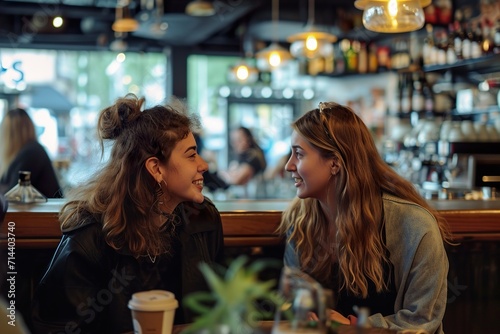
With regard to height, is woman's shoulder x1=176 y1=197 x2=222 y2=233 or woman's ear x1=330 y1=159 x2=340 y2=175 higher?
woman's ear x1=330 y1=159 x2=340 y2=175

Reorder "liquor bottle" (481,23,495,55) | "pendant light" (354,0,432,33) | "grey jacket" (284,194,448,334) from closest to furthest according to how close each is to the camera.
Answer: "grey jacket" (284,194,448,334), "pendant light" (354,0,432,33), "liquor bottle" (481,23,495,55)

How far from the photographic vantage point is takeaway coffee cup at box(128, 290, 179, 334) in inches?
55.3

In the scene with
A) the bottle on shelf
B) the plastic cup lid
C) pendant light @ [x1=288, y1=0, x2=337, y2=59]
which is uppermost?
the bottle on shelf

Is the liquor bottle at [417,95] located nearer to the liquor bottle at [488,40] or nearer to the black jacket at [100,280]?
the liquor bottle at [488,40]

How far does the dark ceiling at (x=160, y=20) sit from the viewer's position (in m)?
6.97

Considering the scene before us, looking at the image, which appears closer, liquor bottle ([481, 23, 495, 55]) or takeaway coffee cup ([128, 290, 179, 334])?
takeaway coffee cup ([128, 290, 179, 334])

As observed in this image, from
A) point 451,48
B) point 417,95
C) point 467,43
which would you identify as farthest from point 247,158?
Answer: point 467,43

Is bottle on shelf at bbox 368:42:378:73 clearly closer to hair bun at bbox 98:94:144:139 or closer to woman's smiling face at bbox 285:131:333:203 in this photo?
woman's smiling face at bbox 285:131:333:203

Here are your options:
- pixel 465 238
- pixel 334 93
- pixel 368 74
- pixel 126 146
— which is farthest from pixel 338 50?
pixel 126 146

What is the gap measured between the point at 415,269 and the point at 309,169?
18.4 inches

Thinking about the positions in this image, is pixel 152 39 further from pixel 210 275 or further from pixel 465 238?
pixel 210 275

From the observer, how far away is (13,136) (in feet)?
13.6

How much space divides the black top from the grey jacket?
8.15 ft

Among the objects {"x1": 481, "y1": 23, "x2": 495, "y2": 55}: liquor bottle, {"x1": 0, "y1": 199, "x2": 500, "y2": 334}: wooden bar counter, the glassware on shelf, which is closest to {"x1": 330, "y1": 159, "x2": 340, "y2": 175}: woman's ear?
{"x1": 0, "y1": 199, "x2": 500, "y2": 334}: wooden bar counter
